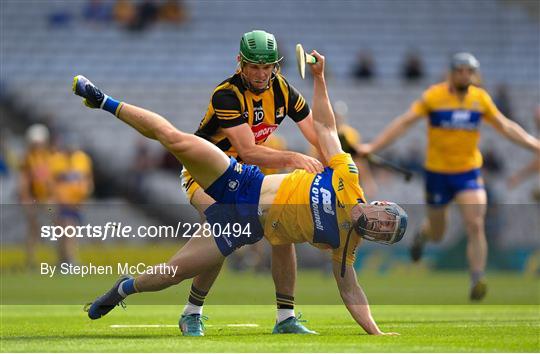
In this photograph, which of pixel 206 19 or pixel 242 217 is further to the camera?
pixel 206 19

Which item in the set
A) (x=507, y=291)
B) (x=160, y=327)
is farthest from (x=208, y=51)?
(x=160, y=327)

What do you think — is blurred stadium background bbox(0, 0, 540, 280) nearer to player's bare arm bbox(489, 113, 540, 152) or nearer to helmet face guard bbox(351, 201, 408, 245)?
player's bare arm bbox(489, 113, 540, 152)

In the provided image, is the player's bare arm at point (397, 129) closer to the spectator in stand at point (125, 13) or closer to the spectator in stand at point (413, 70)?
the spectator in stand at point (413, 70)

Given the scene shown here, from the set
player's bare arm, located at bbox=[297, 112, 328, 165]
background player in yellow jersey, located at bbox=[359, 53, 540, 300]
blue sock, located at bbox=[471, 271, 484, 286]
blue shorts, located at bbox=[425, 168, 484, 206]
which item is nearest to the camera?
player's bare arm, located at bbox=[297, 112, 328, 165]

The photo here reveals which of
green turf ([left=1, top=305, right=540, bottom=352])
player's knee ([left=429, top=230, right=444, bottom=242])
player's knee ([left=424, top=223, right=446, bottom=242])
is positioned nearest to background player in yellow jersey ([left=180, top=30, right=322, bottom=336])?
green turf ([left=1, top=305, right=540, bottom=352])

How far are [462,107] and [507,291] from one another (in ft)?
12.0

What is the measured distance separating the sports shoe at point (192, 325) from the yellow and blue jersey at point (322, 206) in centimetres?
100

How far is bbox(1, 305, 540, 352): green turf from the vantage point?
7.57 m

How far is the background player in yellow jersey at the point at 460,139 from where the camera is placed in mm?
13438

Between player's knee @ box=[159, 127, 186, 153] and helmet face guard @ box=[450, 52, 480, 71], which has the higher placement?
player's knee @ box=[159, 127, 186, 153]

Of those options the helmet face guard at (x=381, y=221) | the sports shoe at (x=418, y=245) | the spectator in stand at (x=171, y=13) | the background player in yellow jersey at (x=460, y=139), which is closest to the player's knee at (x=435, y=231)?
the background player in yellow jersey at (x=460, y=139)

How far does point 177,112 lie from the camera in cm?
2720

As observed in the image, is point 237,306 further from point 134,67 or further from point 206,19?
point 206,19

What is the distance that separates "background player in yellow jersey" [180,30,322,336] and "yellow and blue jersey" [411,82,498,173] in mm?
4666
